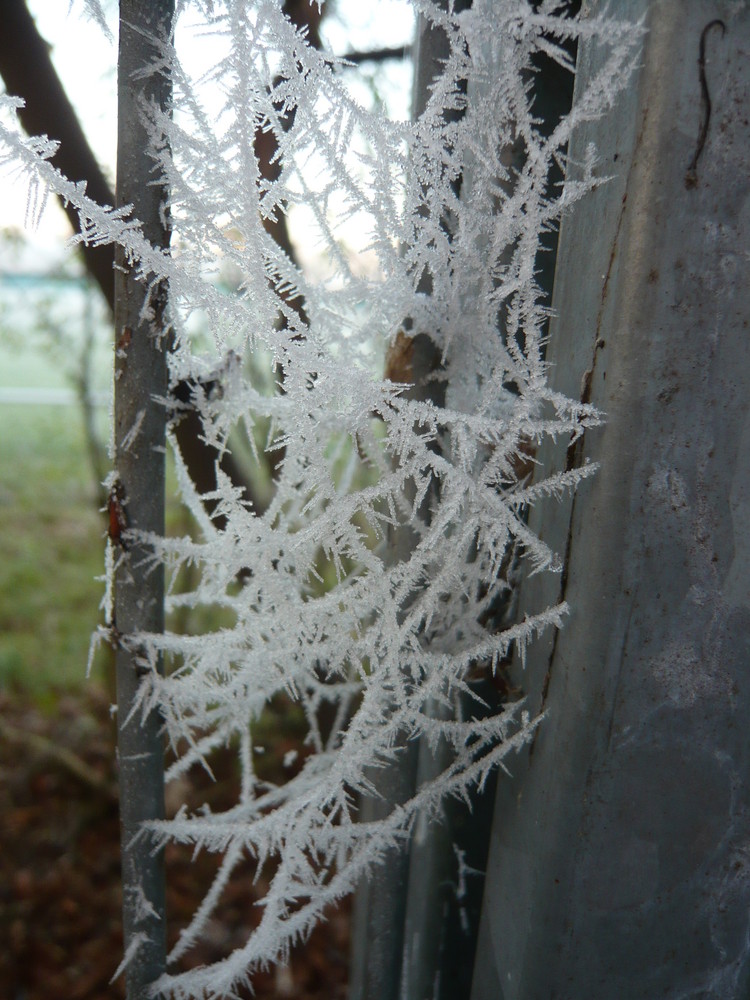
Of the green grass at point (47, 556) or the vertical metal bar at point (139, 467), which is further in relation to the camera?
the green grass at point (47, 556)

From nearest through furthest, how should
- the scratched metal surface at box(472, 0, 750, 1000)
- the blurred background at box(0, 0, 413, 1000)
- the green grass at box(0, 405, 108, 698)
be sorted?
the scratched metal surface at box(472, 0, 750, 1000)
the blurred background at box(0, 0, 413, 1000)
the green grass at box(0, 405, 108, 698)

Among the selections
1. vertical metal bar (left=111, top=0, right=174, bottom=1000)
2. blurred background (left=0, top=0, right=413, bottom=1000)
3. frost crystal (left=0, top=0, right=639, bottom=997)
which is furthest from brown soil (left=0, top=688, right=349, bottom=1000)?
frost crystal (left=0, top=0, right=639, bottom=997)

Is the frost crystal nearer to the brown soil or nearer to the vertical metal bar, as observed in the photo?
the vertical metal bar

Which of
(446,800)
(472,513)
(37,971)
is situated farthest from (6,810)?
(472,513)

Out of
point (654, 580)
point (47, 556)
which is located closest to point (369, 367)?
point (654, 580)

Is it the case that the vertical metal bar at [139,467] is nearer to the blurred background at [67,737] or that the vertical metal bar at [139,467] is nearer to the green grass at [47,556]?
the blurred background at [67,737]

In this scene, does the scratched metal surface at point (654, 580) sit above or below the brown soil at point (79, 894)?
above

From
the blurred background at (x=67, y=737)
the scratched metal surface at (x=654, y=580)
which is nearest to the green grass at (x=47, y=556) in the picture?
the blurred background at (x=67, y=737)
